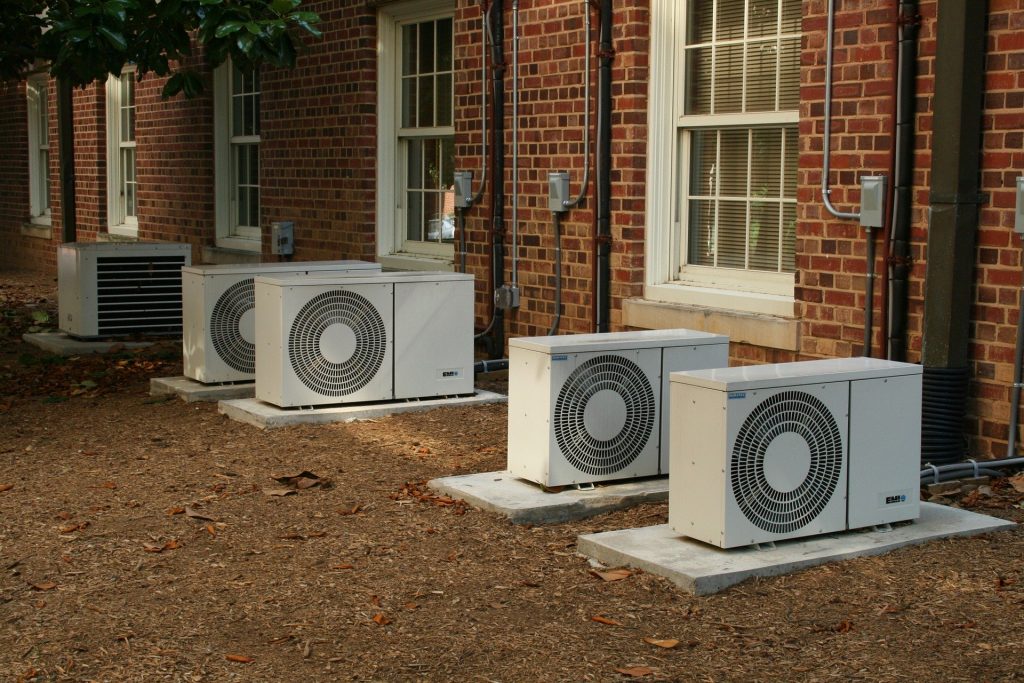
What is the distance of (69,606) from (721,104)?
5.54 meters

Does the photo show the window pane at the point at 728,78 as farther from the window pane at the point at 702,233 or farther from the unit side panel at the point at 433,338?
the unit side panel at the point at 433,338

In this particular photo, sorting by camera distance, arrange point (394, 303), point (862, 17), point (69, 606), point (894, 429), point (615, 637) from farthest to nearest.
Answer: point (394, 303) → point (862, 17) → point (894, 429) → point (69, 606) → point (615, 637)

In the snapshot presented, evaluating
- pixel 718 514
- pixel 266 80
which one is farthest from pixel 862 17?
pixel 266 80

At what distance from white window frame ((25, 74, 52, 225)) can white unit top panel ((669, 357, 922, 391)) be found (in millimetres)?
18778

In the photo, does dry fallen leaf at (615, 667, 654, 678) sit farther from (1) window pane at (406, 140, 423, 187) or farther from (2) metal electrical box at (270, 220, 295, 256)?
(2) metal electrical box at (270, 220, 295, 256)

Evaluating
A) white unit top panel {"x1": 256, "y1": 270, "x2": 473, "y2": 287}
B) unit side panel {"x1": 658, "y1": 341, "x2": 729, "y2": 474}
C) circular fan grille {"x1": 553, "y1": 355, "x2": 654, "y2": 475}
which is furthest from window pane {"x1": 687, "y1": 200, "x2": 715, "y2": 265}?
circular fan grille {"x1": 553, "y1": 355, "x2": 654, "y2": 475}

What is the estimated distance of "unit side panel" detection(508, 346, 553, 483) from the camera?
6559mm

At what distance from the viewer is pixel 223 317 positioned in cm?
989

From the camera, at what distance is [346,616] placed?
516 cm

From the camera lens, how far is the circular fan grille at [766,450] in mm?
5504

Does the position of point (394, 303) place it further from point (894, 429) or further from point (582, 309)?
point (894, 429)

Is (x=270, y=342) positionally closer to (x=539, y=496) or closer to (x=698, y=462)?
(x=539, y=496)

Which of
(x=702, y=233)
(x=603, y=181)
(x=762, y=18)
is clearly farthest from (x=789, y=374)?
(x=603, y=181)

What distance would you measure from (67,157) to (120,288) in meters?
7.67
